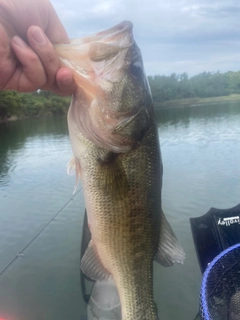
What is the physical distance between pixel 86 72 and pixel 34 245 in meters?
7.72

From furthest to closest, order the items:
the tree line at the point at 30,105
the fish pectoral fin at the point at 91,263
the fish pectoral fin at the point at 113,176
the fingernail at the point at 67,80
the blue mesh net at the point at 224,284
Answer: the tree line at the point at 30,105 → the blue mesh net at the point at 224,284 → the fish pectoral fin at the point at 91,263 → the fish pectoral fin at the point at 113,176 → the fingernail at the point at 67,80

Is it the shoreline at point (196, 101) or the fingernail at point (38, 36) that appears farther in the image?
the shoreline at point (196, 101)

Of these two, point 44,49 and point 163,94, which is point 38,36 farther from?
point 163,94

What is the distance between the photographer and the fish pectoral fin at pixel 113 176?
A: 72.4 inches

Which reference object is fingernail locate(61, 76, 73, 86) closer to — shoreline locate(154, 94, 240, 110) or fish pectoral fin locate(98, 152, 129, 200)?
fish pectoral fin locate(98, 152, 129, 200)

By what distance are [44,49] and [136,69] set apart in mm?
503

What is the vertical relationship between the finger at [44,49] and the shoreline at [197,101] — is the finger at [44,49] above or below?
above

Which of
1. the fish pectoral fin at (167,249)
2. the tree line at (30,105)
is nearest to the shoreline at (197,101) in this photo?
the tree line at (30,105)

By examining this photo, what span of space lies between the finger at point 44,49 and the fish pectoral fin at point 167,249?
3.23ft

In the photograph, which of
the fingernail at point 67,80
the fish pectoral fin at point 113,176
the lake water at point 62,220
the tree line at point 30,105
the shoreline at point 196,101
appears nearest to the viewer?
the fingernail at point 67,80

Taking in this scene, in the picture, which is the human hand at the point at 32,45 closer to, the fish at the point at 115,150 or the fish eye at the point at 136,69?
the fish at the point at 115,150

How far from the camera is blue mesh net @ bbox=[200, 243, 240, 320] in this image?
2844 mm

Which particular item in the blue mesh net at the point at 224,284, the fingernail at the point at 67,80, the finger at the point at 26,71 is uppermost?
the finger at the point at 26,71

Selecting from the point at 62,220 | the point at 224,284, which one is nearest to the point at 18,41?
the point at 224,284
